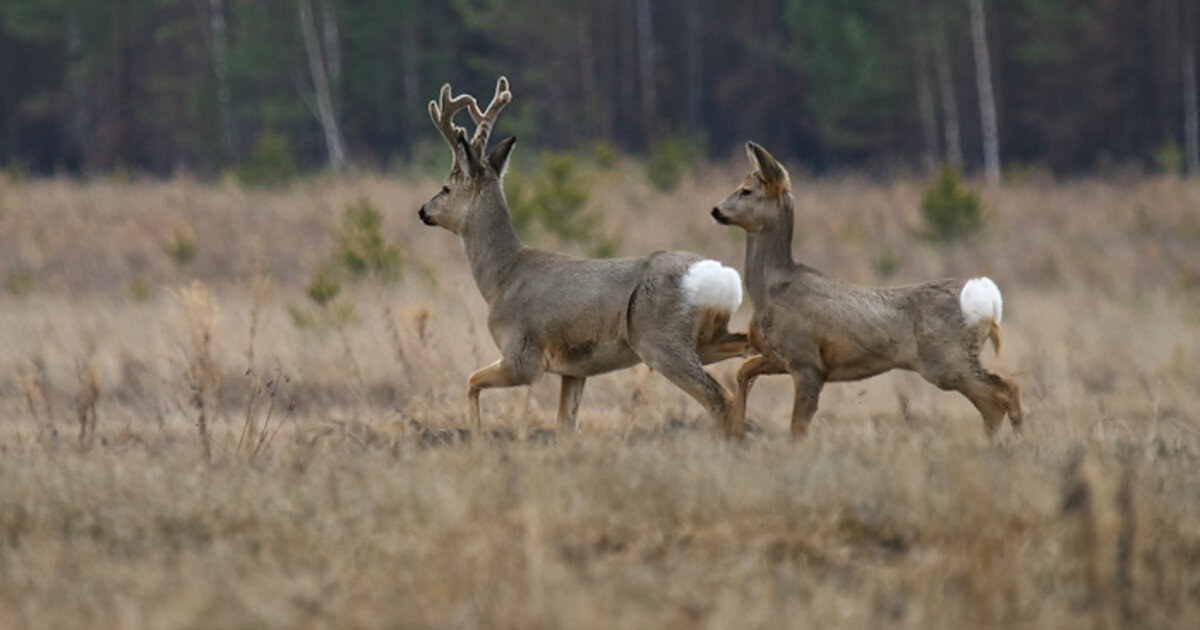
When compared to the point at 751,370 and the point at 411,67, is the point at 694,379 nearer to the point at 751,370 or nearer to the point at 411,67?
the point at 751,370

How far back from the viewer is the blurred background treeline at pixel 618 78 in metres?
33.1

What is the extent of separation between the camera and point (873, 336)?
7.59 m

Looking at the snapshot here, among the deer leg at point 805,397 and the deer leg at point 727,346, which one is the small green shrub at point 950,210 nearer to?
the deer leg at point 727,346

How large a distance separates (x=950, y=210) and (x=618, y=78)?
20.9 metres

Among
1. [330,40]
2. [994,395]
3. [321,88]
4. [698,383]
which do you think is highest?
[330,40]

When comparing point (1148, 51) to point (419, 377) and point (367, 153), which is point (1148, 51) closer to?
point (367, 153)

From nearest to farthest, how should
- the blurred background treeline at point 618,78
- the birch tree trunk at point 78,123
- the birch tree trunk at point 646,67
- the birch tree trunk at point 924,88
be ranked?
the birch tree trunk at point 924,88
the blurred background treeline at point 618,78
the birch tree trunk at point 646,67
the birch tree trunk at point 78,123

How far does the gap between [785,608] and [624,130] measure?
3457cm

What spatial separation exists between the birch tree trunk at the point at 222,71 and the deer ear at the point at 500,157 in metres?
27.3

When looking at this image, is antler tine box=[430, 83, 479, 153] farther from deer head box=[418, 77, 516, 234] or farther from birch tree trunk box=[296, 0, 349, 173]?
birch tree trunk box=[296, 0, 349, 173]

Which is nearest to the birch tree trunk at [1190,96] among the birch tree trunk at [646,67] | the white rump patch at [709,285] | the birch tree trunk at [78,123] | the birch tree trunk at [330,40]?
the birch tree trunk at [646,67]

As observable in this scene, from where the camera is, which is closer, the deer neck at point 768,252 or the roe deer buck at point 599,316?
the roe deer buck at point 599,316

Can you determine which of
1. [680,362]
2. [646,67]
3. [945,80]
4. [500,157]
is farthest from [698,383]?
[646,67]

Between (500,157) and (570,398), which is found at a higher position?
(500,157)
